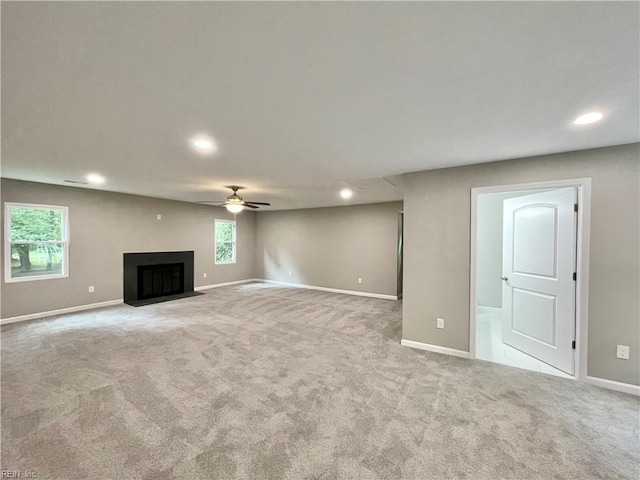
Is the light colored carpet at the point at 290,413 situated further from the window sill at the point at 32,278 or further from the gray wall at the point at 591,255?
the window sill at the point at 32,278

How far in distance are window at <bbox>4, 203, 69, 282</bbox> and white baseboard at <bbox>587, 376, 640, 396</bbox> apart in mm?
7954

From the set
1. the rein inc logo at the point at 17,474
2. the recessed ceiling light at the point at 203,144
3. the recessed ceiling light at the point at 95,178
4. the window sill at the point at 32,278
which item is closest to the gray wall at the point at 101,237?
the window sill at the point at 32,278

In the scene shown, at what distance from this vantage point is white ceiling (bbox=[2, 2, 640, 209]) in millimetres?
1101

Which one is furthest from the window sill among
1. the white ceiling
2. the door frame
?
the door frame

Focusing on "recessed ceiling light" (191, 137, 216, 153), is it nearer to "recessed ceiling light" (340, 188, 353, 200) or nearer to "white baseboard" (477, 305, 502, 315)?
"recessed ceiling light" (340, 188, 353, 200)

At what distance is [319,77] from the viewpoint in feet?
4.97

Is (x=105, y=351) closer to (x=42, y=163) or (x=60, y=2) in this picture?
(x=42, y=163)

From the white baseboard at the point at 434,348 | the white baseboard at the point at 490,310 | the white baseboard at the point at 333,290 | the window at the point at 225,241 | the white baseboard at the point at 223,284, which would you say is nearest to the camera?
the white baseboard at the point at 434,348

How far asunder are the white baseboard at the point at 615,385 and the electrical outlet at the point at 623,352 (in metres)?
0.25

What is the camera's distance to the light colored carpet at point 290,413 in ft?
5.56

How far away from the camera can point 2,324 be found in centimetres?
429

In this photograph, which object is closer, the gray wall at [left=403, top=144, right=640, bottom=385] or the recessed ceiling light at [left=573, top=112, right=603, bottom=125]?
the recessed ceiling light at [left=573, top=112, right=603, bottom=125]

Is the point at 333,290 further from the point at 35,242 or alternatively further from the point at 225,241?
the point at 35,242

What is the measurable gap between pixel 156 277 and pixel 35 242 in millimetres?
2186
